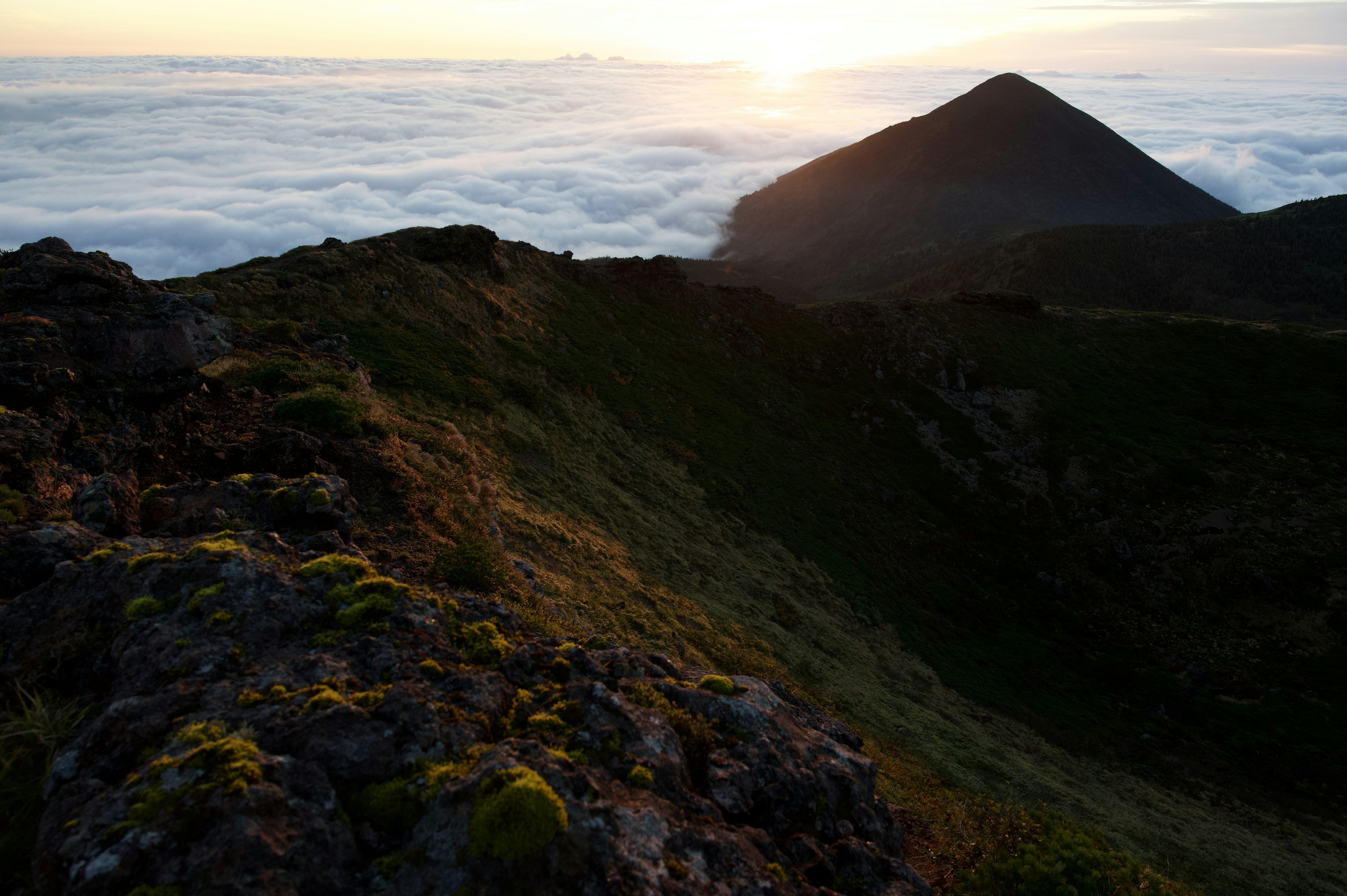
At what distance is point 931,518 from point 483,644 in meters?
44.8

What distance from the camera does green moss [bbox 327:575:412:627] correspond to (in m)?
10.4

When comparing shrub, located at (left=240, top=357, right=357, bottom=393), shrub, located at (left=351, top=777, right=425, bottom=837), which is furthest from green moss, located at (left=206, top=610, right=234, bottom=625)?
shrub, located at (left=240, top=357, right=357, bottom=393)

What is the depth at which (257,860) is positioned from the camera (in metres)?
6.57

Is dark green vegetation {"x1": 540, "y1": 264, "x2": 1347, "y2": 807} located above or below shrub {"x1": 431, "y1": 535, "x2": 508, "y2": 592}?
below

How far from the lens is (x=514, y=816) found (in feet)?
24.2

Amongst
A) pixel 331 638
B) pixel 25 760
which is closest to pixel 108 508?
pixel 25 760

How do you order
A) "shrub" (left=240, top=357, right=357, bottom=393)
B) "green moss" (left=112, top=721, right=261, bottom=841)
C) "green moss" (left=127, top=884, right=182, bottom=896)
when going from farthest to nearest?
"shrub" (left=240, top=357, right=357, bottom=393)
"green moss" (left=112, top=721, right=261, bottom=841)
"green moss" (left=127, top=884, right=182, bottom=896)

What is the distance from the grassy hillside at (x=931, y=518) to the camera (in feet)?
78.4

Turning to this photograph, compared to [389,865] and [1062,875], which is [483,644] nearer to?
[389,865]

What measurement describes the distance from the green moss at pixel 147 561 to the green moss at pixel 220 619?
150 centimetres

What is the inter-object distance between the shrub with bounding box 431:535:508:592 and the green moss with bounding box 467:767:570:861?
324 inches

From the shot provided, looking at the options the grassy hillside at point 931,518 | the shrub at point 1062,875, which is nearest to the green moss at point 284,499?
the grassy hillside at point 931,518

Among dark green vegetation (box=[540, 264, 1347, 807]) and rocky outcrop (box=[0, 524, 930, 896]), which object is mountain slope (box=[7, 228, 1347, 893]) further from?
rocky outcrop (box=[0, 524, 930, 896])

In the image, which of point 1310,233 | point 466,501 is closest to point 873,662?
point 466,501
